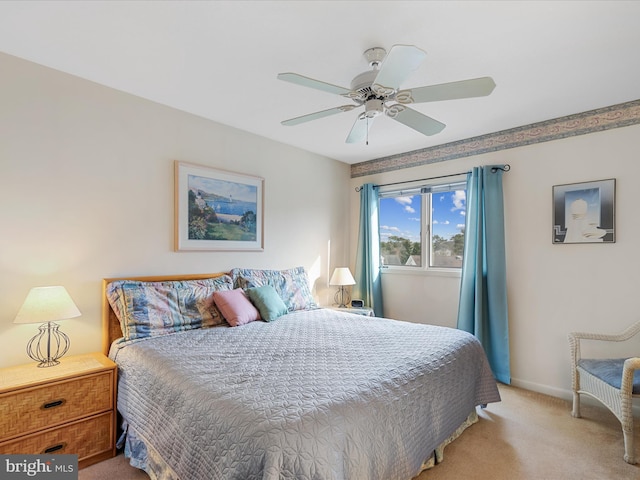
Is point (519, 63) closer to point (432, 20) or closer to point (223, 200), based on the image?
point (432, 20)

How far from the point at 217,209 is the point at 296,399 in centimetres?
221

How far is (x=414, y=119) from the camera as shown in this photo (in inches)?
83.4

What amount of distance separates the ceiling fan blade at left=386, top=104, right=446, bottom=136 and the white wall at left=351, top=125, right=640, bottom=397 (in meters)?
A: 1.61

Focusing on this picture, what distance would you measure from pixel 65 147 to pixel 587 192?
4149 millimetres

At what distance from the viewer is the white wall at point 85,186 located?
7.02 ft

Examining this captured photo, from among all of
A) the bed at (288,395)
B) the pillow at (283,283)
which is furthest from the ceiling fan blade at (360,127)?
the pillow at (283,283)

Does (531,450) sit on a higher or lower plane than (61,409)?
lower

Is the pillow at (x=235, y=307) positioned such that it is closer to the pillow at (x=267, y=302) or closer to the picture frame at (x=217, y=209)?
the pillow at (x=267, y=302)

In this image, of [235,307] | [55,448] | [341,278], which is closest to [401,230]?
[341,278]

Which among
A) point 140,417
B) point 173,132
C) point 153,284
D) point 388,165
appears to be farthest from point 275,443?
point 388,165

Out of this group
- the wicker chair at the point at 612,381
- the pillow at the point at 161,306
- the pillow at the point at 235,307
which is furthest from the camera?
the pillow at the point at 235,307

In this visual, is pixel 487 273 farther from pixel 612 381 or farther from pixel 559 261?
pixel 612 381

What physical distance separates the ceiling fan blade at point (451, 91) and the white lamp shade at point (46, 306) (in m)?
2.36

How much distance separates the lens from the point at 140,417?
6.09 ft
